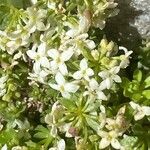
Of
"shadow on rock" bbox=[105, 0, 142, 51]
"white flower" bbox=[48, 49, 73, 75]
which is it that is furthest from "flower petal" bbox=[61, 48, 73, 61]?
"shadow on rock" bbox=[105, 0, 142, 51]

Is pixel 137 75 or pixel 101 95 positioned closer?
pixel 101 95

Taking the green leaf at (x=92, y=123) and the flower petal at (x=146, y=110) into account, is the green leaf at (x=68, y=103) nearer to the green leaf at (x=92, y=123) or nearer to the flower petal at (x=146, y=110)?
the green leaf at (x=92, y=123)

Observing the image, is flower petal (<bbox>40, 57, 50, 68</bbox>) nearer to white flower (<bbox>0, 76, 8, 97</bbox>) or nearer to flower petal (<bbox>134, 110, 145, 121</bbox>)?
white flower (<bbox>0, 76, 8, 97</bbox>)

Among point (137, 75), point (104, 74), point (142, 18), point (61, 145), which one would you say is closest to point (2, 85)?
point (61, 145)

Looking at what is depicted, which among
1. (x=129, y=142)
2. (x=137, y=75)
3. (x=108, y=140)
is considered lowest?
(x=129, y=142)

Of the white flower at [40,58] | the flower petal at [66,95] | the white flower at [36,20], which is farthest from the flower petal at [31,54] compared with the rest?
the flower petal at [66,95]

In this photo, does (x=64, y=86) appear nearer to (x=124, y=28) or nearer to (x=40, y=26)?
(x=40, y=26)
